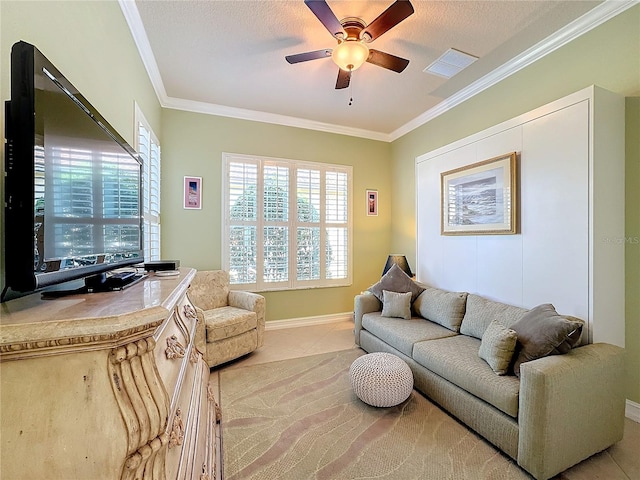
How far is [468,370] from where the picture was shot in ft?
6.37

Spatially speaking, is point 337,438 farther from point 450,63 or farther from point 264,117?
point 264,117

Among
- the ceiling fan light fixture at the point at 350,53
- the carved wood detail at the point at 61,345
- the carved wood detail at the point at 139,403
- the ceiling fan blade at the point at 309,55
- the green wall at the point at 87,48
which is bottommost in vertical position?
the carved wood detail at the point at 139,403

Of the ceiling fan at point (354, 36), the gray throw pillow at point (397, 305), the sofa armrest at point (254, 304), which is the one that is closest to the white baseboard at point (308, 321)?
the sofa armrest at point (254, 304)

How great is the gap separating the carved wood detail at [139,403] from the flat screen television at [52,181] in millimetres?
346

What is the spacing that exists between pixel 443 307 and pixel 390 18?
2.45 meters

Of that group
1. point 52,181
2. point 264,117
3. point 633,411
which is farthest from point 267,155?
point 633,411

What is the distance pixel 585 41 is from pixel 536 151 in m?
0.86

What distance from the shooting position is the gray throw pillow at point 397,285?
3293 mm

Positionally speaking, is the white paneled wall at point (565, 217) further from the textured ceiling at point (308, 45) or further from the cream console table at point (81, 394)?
the cream console table at point (81, 394)

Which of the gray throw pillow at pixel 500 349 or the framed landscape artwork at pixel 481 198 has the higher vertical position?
the framed landscape artwork at pixel 481 198

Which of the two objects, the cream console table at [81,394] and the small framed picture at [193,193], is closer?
the cream console table at [81,394]

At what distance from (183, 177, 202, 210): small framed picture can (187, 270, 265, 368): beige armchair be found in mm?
885

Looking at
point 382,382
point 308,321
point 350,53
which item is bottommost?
point 308,321

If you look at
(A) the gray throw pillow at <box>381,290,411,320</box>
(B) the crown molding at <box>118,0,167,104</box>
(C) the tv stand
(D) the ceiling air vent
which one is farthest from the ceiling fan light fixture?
(A) the gray throw pillow at <box>381,290,411,320</box>
